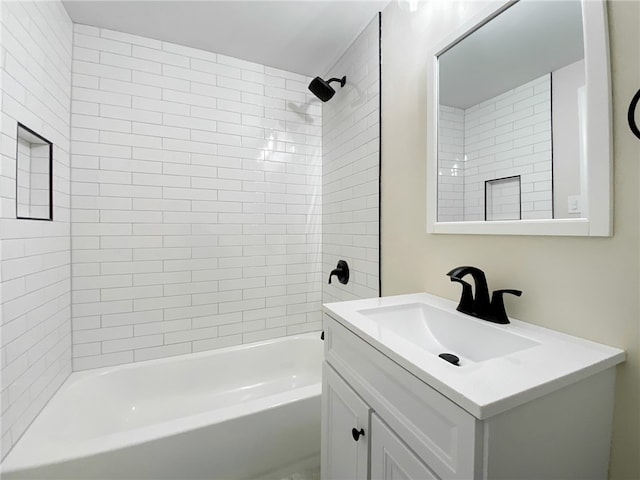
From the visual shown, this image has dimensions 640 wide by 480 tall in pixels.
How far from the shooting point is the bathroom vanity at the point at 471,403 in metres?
0.52

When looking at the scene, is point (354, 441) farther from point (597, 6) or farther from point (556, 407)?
point (597, 6)

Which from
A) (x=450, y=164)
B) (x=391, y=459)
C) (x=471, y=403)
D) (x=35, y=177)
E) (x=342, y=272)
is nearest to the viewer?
(x=471, y=403)

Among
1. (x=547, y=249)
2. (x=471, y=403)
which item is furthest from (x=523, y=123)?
(x=471, y=403)

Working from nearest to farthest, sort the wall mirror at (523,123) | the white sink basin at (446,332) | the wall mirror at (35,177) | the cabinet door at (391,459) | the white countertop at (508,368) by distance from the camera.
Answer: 1. the white countertop at (508,368)
2. the cabinet door at (391,459)
3. the wall mirror at (523,123)
4. the white sink basin at (446,332)
5. the wall mirror at (35,177)

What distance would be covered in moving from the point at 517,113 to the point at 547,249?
0.48 meters

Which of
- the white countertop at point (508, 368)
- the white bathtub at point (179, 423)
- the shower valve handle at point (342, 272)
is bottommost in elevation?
the white bathtub at point (179, 423)

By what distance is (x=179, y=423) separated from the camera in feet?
4.02

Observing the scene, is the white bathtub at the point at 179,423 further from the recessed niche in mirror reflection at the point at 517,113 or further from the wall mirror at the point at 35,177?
the recessed niche in mirror reflection at the point at 517,113

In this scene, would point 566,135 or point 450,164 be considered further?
point 450,164

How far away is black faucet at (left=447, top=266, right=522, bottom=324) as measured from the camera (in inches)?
35.6

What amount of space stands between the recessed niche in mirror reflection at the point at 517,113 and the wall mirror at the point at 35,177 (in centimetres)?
189

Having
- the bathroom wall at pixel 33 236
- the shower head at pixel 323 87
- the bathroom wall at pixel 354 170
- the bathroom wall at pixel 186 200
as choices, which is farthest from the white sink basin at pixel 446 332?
the shower head at pixel 323 87

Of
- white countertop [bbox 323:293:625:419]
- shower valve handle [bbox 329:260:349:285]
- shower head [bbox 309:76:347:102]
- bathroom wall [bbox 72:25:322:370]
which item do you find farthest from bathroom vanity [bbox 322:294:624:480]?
shower head [bbox 309:76:347:102]

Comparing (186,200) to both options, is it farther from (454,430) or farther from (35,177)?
(454,430)
